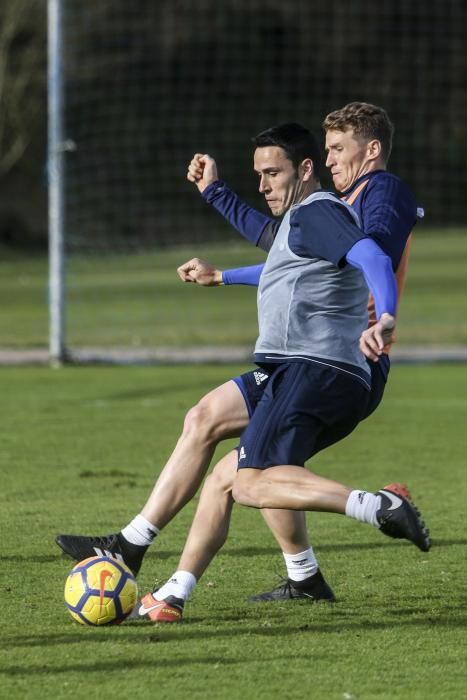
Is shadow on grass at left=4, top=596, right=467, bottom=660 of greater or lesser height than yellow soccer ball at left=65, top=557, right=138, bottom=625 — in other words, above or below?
below

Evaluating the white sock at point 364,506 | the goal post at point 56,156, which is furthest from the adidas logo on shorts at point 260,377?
the goal post at point 56,156

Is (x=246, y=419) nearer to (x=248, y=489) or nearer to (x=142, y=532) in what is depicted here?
(x=248, y=489)

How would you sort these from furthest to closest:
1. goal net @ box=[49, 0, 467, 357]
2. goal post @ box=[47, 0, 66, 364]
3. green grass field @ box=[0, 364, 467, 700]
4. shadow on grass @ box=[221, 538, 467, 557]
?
goal net @ box=[49, 0, 467, 357] → goal post @ box=[47, 0, 66, 364] → shadow on grass @ box=[221, 538, 467, 557] → green grass field @ box=[0, 364, 467, 700]

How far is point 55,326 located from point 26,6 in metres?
18.6

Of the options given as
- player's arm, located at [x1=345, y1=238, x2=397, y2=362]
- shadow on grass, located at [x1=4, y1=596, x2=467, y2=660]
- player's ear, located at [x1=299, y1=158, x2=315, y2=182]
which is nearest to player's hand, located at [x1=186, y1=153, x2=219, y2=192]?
player's ear, located at [x1=299, y1=158, x2=315, y2=182]

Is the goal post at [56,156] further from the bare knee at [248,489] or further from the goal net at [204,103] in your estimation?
the bare knee at [248,489]

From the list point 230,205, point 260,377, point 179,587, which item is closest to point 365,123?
point 230,205

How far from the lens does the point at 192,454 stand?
560 cm

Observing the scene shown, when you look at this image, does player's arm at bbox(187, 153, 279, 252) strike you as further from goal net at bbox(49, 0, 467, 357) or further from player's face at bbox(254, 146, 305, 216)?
goal net at bbox(49, 0, 467, 357)

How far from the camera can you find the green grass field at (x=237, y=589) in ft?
14.7

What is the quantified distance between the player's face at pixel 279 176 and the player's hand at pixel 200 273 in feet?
2.32

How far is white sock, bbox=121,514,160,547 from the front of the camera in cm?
565

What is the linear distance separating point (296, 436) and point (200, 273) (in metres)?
1.12

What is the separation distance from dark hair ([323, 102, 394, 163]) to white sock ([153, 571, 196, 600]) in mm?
1922
